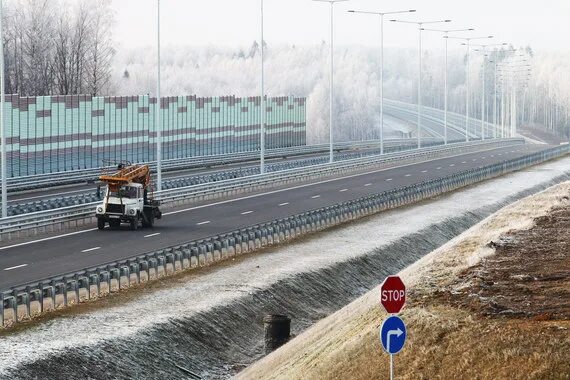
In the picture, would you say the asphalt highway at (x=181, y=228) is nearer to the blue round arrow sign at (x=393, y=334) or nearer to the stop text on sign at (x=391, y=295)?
the stop text on sign at (x=391, y=295)

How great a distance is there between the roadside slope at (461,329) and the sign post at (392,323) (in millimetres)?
2291

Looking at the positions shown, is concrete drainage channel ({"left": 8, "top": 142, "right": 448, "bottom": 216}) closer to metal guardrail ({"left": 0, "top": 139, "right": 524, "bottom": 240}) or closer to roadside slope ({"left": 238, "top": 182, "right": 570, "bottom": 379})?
metal guardrail ({"left": 0, "top": 139, "right": 524, "bottom": 240})

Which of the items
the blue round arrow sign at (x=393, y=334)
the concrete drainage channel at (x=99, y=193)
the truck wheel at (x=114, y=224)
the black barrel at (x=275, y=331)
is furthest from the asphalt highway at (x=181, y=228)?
the blue round arrow sign at (x=393, y=334)

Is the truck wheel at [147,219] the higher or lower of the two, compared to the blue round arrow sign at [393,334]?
lower

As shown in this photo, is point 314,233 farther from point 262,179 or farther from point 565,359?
point 565,359

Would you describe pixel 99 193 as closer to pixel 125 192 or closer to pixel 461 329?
pixel 125 192

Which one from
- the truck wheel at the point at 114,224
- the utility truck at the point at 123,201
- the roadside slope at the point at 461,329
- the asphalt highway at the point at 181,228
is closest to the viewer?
the roadside slope at the point at 461,329

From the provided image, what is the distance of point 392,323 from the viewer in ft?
79.6

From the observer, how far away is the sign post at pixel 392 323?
79.8 ft

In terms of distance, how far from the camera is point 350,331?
3328 cm

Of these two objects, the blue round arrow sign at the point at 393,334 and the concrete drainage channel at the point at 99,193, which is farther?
the concrete drainage channel at the point at 99,193

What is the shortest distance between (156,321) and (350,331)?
6.45 m

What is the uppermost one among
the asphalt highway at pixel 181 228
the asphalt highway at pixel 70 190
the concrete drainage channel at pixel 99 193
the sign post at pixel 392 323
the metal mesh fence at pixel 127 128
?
the metal mesh fence at pixel 127 128

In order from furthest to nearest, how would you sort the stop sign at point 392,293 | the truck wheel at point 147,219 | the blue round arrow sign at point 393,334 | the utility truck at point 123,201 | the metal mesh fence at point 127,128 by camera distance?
the metal mesh fence at point 127,128
the truck wheel at point 147,219
the utility truck at point 123,201
the stop sign at point 392,293
the blue round arrow sign at point 393,334
